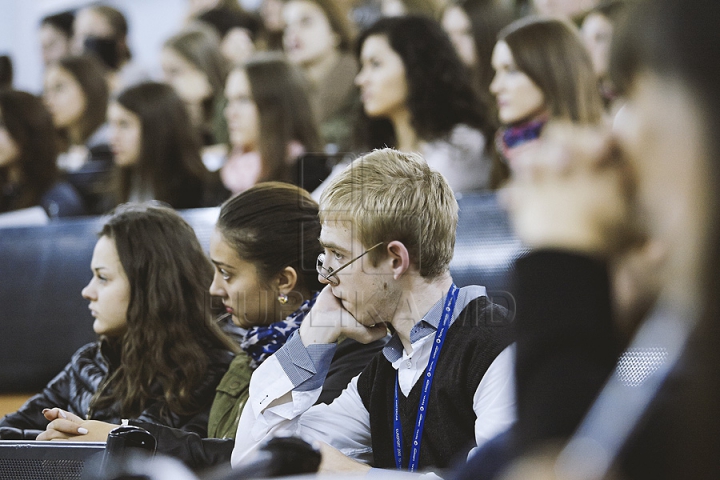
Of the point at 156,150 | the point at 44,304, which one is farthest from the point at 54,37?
the point at 44,304

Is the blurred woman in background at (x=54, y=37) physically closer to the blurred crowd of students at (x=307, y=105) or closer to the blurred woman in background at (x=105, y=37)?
the blurred woman in background at (x=105, y=37)

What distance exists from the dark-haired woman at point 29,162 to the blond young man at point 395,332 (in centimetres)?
325

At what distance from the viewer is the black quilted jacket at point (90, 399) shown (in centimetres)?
230

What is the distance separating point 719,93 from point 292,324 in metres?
1.46

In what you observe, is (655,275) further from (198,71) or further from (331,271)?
(198,71)

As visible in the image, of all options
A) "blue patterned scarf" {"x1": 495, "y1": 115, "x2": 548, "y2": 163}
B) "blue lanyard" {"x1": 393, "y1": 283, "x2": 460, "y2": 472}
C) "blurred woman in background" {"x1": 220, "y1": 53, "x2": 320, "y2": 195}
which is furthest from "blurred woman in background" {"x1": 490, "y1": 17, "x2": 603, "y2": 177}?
"blue lanyard" {"x1": 393, "y1": 283, "x2": 460, "y2": 472}

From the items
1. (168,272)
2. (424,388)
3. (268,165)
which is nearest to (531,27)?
(268,165)

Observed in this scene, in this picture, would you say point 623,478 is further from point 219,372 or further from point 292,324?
point 219,372

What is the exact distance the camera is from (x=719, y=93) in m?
0.86

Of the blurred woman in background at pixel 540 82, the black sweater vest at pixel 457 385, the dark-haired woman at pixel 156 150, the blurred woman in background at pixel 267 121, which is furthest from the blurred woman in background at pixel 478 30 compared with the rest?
the black sweater vest at pixel 457 385

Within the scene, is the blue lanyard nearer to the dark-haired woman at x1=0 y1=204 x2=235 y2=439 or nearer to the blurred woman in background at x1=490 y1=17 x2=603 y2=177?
the dark-haired woman at x1=0 y1=204 x2=235 y2=439

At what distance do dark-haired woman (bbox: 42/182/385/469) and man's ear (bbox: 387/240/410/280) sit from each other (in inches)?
17.1

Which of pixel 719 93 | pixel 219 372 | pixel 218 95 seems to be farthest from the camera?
pixel 218 95

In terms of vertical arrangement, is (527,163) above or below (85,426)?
above
